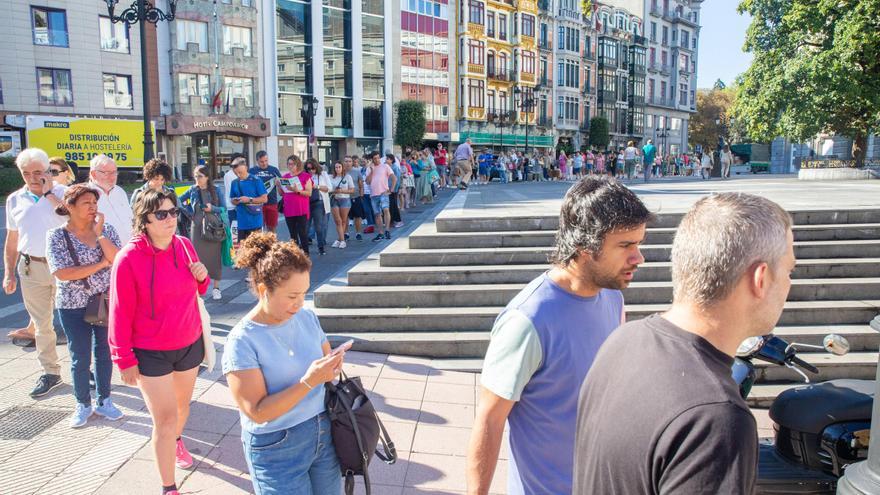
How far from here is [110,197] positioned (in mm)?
5543

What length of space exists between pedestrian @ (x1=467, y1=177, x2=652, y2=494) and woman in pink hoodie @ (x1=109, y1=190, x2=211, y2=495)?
6.66ft

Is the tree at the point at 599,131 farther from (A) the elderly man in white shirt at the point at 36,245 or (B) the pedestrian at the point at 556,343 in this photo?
(B) the pedestrian at the point at 556,343

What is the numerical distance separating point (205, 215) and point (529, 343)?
258 inches

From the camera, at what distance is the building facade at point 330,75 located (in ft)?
132

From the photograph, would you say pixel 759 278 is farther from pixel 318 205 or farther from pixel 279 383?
pixel 318 205

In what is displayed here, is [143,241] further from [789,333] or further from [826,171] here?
[826,171]

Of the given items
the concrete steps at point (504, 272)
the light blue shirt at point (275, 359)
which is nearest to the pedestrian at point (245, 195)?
the concrete steps at point (504, 272)

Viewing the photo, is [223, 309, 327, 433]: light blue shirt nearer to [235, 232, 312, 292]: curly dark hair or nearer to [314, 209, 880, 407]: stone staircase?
[235, 232, 312, 292]: curly dark hair

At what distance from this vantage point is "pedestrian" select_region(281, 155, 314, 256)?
10.3 m

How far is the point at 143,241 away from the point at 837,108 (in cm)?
2600

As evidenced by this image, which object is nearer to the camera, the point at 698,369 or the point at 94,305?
the point at 698,369

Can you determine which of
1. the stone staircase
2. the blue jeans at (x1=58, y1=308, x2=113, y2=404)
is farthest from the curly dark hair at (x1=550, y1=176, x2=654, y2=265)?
the stone staircase

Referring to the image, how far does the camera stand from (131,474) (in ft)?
12.5

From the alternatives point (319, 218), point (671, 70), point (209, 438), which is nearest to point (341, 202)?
point (319, 218)
